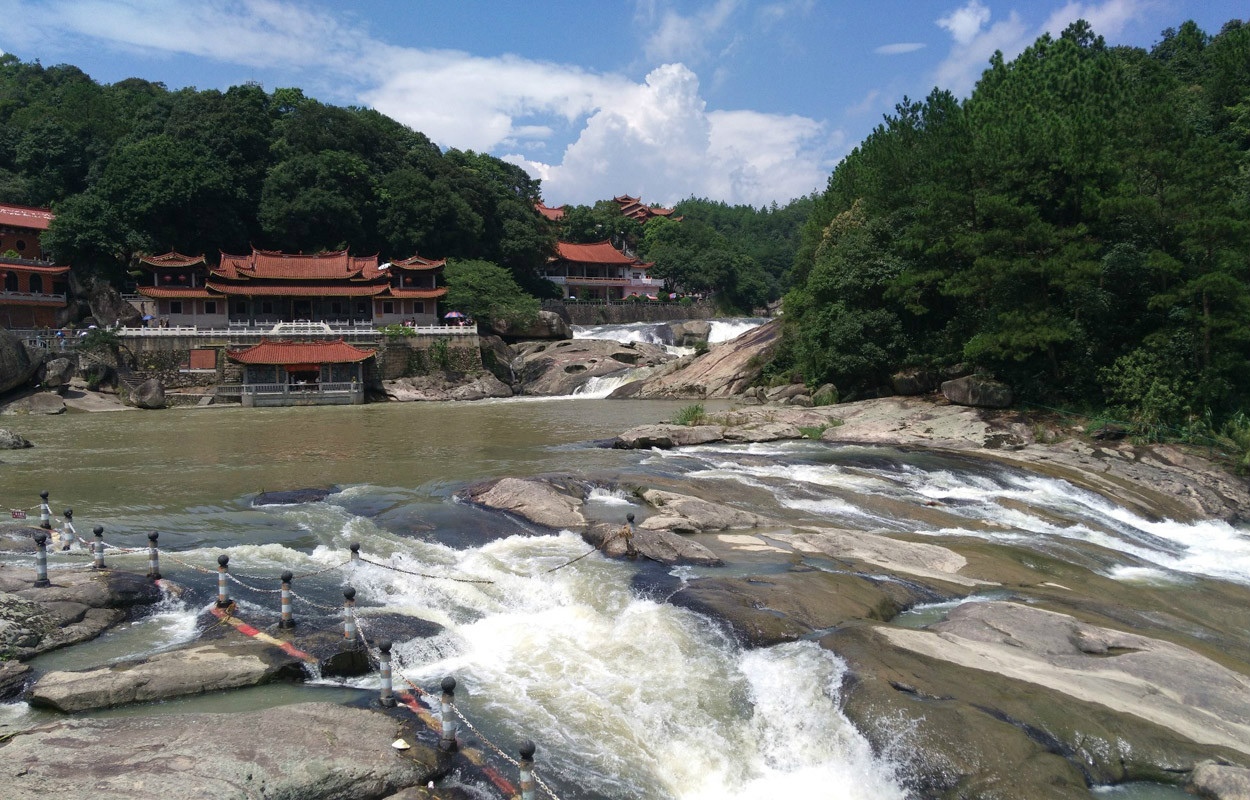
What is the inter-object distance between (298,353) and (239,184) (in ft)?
76.3

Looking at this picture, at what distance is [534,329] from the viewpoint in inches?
2197

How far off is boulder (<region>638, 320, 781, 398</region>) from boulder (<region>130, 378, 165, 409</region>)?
25.4m

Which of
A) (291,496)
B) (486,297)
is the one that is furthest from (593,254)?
(291,496)

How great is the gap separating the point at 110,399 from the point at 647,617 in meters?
41.2

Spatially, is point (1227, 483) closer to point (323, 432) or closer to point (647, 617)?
point (647, 617)

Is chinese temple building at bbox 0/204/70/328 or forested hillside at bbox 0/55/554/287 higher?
forested hillside at bbox 0/55/554/287

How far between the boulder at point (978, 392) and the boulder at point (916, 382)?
1.80 m

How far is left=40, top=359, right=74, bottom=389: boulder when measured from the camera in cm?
3991

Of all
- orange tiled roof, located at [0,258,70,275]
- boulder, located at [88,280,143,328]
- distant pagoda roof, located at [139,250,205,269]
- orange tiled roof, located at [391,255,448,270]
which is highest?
orange tiled roof, located at [391,255,448,270]

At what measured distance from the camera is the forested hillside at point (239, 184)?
53.3 metres

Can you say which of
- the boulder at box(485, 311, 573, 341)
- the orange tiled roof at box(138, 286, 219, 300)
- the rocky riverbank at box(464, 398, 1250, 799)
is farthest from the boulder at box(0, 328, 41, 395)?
the rocky riverbank at box(464, 398, 1250, 799)

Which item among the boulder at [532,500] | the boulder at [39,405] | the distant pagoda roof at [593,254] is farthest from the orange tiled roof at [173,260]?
the boulder at [532,500]

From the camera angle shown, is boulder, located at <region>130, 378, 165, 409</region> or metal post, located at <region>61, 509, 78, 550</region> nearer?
metal post, located at <region>61, 509, 78, 550</region>

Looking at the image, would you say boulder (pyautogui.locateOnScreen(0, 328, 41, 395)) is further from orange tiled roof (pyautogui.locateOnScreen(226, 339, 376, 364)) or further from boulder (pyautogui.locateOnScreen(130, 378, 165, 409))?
orange tiled roof (pyautogui.locateOnScreen(226, 339, 376, 364))
